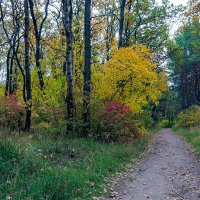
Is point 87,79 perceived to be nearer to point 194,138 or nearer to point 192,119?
point 194,138

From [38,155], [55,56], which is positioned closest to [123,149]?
[38,155]

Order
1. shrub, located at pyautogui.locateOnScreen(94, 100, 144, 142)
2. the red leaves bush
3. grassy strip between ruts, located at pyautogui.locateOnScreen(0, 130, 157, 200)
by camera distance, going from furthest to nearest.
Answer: the red leaves bush, shrub, located at pyautogui.locateOnScreen(94, 100, 144, 142), grassy strip between ruts, located at pyautogui.locateOnScreen(0, 130, 157, 200)

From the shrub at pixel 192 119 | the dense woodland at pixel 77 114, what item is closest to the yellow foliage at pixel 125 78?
the dense woodland at pixel 77 114

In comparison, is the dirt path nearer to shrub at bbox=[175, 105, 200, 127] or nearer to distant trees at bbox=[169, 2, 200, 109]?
shrub at bbox=[175, 105, 200, 127]

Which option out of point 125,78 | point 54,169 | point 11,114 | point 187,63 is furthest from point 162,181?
point 187,63

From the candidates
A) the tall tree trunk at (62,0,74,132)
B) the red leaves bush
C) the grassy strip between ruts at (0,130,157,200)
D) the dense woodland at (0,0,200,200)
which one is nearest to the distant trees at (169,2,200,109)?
the dense woodland at (0,0,200,200)

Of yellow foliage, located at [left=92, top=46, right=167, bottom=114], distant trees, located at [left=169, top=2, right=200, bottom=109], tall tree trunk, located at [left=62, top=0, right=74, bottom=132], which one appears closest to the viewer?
tall tree trunk, located at [left=62, top=0, right=74, bottom=132]

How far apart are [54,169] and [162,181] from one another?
323cm

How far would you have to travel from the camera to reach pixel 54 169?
7363 millimetres

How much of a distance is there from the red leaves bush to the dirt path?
6.97 meters

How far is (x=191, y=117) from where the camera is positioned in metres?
29.8

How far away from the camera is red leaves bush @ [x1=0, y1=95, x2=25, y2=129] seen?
46.1 feet

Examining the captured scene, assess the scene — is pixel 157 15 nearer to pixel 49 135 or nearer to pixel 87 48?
pixel 87 48

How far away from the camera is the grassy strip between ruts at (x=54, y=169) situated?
243 inches
